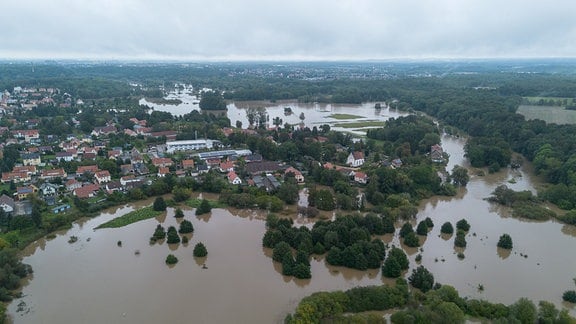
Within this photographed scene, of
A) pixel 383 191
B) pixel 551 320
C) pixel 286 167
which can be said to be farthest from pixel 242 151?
pixel 551 320

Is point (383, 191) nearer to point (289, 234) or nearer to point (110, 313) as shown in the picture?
point (289, 234)

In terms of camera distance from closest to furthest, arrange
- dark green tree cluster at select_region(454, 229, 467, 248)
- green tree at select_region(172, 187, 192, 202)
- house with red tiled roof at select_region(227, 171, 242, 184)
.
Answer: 1. dark green tree cluster at select_region(454, 229, 467, 248)
2. green tree at select_region(172, 187, 192, 202)
3. house with red tiled roof at select_region(227, 171, 242, 184)

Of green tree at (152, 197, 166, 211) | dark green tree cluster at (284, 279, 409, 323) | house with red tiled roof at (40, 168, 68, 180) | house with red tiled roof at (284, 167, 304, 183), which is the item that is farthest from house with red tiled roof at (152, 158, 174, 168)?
dark green tree cluster at (284, 279, 409, 323)

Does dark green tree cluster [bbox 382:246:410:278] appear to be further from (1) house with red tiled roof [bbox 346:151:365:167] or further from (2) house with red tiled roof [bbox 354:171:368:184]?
(1) house with red tiled roof [bbox 346:151:365:167]

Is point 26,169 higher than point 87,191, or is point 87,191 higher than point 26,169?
point 26,169

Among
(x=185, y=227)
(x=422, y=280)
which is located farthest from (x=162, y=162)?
(x=422, y=280)

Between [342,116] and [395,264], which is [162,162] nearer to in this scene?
[395,264]
